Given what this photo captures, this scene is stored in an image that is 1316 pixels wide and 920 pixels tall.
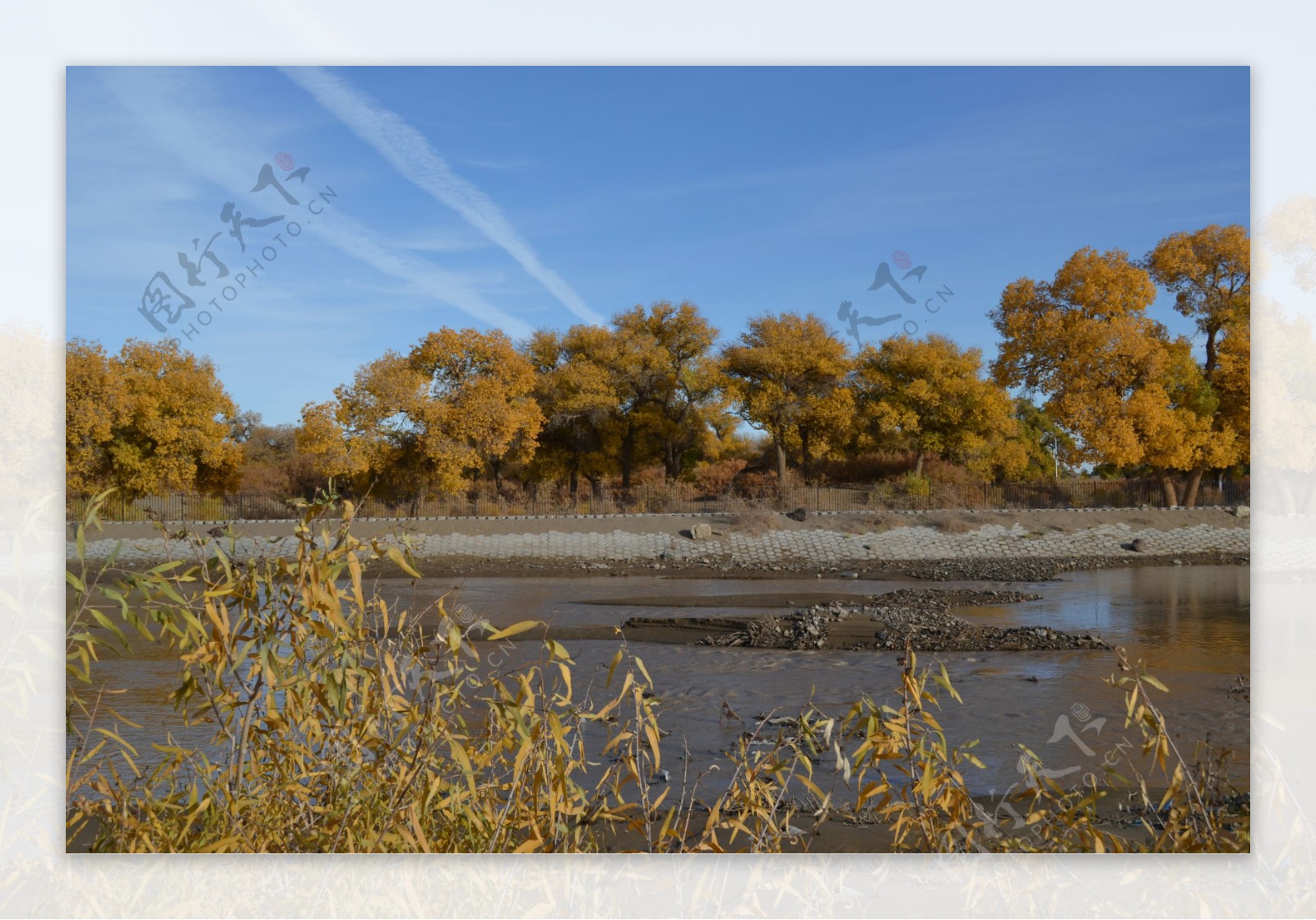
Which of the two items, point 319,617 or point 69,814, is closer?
point 319,617

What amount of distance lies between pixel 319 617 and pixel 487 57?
1.83m

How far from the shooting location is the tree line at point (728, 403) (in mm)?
4727

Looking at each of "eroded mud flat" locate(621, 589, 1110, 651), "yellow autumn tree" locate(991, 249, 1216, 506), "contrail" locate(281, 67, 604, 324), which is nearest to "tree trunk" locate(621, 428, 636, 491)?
"eroded mud flat" locate(621, 589, 1110, 651)

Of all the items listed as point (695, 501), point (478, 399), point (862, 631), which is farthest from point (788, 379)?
point (478, 399)

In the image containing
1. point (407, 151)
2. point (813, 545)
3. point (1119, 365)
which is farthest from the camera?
point (813, 545)

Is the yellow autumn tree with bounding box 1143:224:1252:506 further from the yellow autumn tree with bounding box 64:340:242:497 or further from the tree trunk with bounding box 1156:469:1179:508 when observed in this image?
the yellow autumn tree with bounding box 64:340:242:497

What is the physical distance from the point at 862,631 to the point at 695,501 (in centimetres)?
410

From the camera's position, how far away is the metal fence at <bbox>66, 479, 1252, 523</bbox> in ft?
16.3

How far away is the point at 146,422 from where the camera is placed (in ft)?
16.6

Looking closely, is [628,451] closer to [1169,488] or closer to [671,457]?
[671,457]

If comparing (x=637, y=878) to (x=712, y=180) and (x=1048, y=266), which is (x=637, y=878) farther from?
(x=1048, y=266)

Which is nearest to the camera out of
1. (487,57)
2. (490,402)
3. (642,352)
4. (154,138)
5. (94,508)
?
(94,508)

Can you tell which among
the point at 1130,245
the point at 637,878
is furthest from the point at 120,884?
the point at 1130,245

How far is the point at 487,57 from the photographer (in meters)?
3.15
